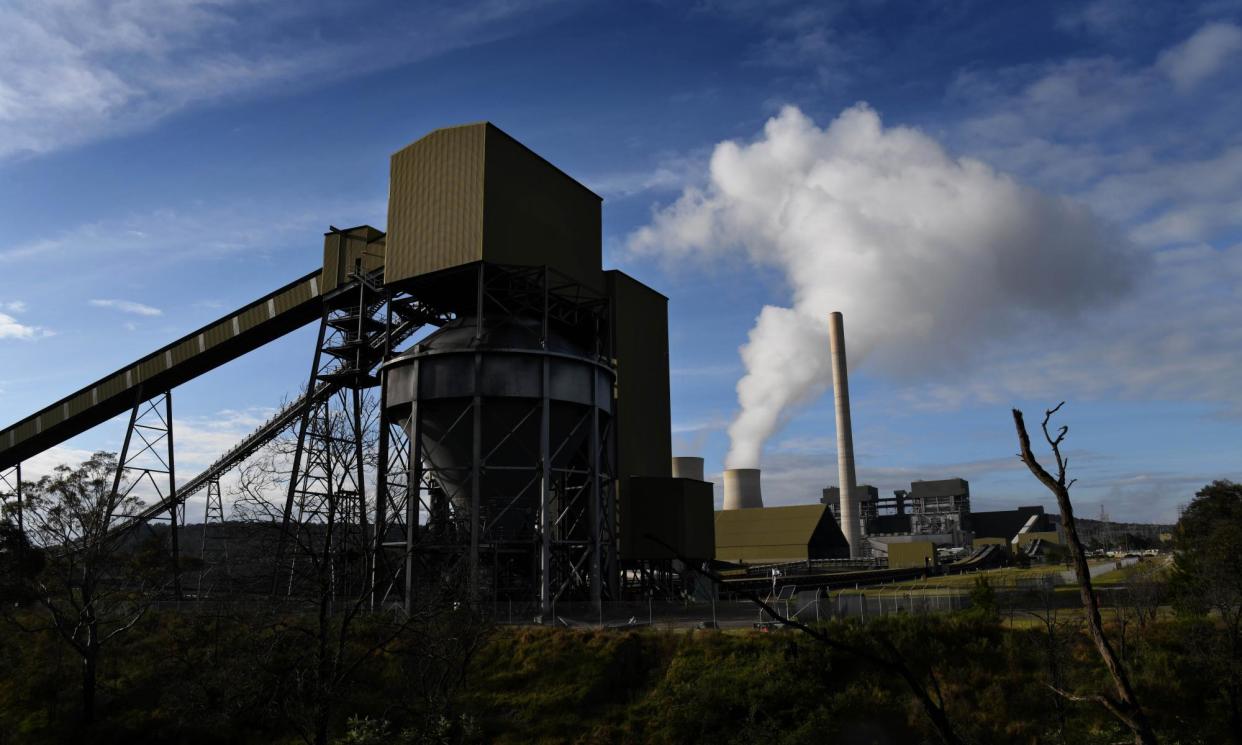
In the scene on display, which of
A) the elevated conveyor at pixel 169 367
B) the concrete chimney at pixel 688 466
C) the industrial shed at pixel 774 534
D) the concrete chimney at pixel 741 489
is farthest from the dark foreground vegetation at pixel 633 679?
the concrete chimney at pixel 741 489

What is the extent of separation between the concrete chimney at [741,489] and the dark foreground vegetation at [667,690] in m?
73.0

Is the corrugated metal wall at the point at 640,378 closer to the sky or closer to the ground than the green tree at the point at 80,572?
closer to the sky

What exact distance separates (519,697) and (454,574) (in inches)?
282

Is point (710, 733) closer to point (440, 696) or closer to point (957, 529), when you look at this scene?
point (440, 696)

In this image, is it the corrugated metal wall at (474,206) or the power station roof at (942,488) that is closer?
the corrugated metal wall at (474,206)

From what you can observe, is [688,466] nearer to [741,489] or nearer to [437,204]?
[741,489]

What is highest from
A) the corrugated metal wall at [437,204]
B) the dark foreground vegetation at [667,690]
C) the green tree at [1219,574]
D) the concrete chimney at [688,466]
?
the corrugated metal wall at [437,204]

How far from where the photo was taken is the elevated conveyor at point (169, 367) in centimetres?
4375

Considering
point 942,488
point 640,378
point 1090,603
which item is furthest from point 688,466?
point 942,488

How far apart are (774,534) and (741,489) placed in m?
7.38

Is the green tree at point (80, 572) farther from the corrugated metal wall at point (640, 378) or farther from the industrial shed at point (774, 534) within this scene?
the industrial shed at point (774, 534)

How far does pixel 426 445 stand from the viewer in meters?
37.7

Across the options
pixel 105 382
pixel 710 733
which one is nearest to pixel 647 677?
pixel 710 733

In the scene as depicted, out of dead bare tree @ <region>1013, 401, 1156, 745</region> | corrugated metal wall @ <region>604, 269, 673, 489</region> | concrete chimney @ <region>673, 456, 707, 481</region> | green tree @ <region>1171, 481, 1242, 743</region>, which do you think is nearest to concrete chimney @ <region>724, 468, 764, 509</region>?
concrete chimney @ <region>673, 456, 707, 481</region>
